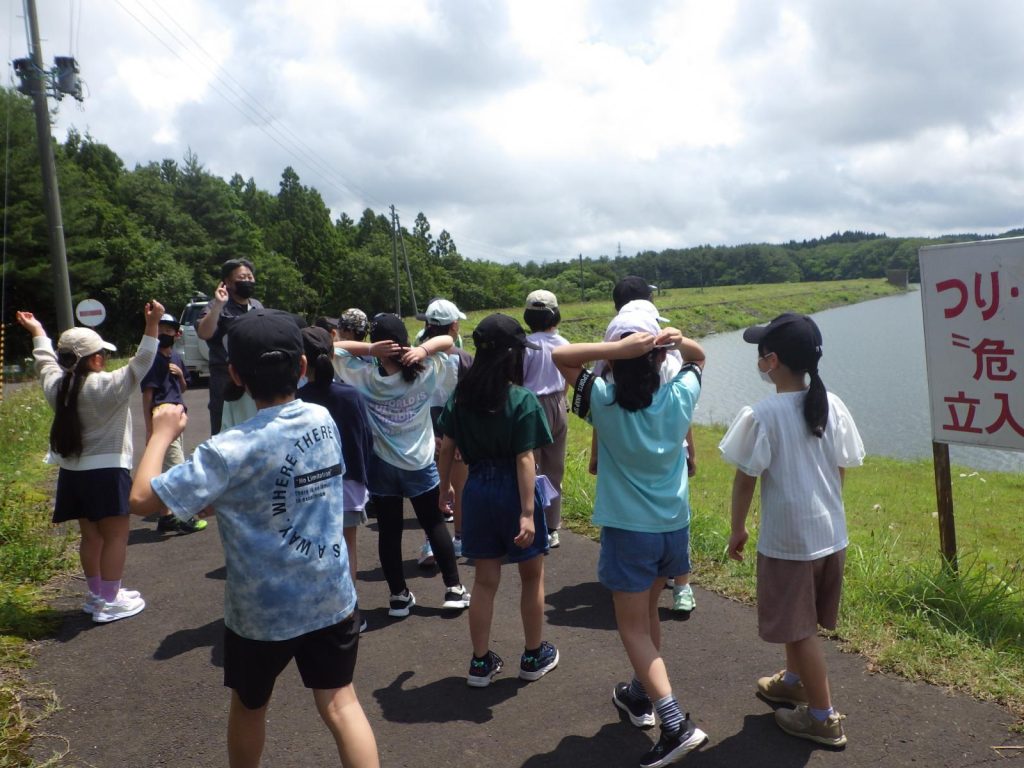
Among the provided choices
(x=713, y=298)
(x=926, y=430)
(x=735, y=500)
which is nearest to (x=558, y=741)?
(x=735, y=500)

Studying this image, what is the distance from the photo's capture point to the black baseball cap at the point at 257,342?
2.28 m

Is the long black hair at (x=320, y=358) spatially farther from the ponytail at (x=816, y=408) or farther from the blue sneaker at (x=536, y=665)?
the ponytail at (x=816, y=408)

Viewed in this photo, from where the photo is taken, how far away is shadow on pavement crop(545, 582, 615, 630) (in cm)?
424

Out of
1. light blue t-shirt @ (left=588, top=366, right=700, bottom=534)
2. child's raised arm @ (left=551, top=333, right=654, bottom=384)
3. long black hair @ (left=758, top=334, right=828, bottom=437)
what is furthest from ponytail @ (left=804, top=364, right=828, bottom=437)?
child's raised arm @ (left=551, top=333, right=654, bottom=384)

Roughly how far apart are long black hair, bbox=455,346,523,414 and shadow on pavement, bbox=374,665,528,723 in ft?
4.44

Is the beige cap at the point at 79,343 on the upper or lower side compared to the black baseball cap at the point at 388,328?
upper

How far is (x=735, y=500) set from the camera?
3.05m

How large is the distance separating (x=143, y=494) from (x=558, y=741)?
198 cm

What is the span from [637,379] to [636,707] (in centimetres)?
145

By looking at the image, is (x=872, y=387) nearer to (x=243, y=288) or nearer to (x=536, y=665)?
(x=243, y=288)

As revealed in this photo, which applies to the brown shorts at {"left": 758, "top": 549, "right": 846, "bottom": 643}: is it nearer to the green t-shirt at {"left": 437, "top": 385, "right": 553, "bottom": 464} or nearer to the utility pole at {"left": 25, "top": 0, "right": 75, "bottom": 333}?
the green t-shirt at {"left": 437, "top": 385, "right": 553, "bottom": 464}

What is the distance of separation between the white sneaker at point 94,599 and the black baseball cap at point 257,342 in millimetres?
2938

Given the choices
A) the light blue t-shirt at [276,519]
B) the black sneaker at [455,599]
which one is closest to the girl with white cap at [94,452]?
the black sneaker at [455,599]


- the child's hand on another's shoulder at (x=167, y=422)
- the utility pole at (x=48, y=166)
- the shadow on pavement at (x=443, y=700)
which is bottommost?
the shadow on pavement at (x=443, y=700)
